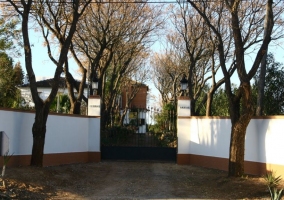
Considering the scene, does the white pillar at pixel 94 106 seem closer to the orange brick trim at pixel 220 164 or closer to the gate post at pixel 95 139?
the gate post at pixel 95 139

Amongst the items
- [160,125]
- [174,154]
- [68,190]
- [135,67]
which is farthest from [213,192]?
[135,67]

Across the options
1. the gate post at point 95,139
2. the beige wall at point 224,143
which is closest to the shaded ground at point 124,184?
the beige wall at point 224,143

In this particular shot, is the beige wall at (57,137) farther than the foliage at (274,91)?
No

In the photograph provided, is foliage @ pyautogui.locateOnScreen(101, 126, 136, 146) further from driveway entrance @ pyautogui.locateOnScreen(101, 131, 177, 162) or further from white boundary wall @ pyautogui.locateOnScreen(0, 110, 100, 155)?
white boundary wall @ pyautogui.locateOnScreen(0, 110, 100, 155)

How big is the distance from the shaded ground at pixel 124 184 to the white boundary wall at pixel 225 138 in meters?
1.00

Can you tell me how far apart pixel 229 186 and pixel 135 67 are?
1033 inches

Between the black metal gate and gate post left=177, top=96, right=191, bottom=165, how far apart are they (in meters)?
0.76

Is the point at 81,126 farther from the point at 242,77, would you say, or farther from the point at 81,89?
the point at 242,77

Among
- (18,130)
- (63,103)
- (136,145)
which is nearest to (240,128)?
(18,130)

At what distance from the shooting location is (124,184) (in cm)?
1623

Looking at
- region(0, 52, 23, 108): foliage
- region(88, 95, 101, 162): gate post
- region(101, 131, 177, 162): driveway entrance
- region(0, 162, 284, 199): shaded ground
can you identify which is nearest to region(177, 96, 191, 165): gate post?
region(101, 131, 177, 162): driveway entrance

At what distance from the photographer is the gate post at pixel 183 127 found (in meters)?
22.9

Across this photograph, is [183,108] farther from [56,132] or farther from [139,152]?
[56,132]

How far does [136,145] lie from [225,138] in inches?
245
